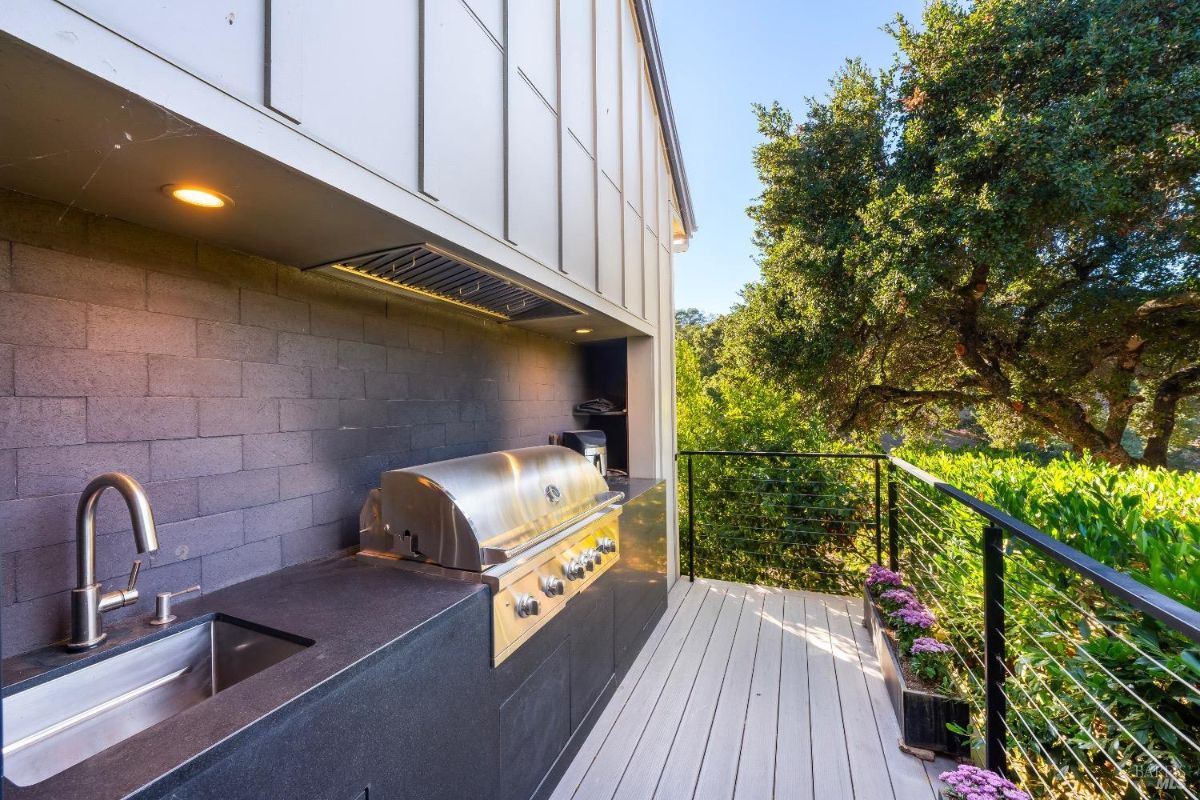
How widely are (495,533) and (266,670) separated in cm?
75

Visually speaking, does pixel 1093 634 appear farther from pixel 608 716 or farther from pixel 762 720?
pixel 608 716

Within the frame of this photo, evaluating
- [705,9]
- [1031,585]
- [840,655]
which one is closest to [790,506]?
[840,655]

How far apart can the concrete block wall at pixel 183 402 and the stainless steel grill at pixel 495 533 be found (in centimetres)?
33

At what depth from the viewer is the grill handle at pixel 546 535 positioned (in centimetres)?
153

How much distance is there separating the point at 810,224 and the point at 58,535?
7596 millimetres

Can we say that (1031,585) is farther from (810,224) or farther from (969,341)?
(969,341)

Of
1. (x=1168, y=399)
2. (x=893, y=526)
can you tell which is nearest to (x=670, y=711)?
(x=893, y=526)

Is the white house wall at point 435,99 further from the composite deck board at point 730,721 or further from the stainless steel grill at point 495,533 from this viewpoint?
the composite deck board at point 730,721

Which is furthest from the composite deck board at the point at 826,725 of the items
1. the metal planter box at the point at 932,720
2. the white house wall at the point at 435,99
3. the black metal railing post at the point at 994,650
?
the white house wall at the point at 435,99

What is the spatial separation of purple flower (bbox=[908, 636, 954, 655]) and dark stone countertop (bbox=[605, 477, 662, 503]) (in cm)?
145

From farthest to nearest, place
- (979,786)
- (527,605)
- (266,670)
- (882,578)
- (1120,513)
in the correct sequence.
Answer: (882,578) < (1120,513) < (527,605) < (979,786) < (266,670)

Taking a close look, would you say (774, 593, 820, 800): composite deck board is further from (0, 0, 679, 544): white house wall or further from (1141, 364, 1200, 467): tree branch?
(1141, 364, 1200, 467): tree branch

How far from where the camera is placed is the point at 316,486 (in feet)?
5.87

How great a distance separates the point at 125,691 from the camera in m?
1.14
